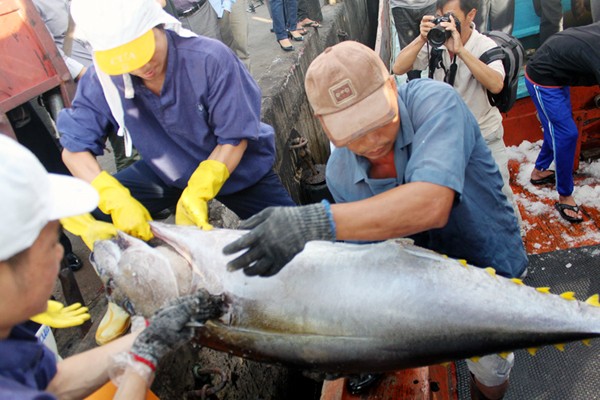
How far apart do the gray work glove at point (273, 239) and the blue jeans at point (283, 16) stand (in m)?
6.66

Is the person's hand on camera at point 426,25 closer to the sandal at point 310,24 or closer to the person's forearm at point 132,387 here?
the person's forearm at point 132,387

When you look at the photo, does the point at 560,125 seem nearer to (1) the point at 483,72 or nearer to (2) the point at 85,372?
(1) the point at 483,72

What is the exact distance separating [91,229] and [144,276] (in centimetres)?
67

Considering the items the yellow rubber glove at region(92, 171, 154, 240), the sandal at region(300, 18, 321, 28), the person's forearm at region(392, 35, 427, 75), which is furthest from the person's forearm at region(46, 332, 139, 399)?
the sandal at region(300, 18, 321, 28)

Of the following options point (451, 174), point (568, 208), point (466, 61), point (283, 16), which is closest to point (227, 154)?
point (451, 174)

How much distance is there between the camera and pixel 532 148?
241 inches

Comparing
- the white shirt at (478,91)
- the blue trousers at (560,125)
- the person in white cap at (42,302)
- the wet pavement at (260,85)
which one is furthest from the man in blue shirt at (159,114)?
Answer: the blue trousers at (560,125)

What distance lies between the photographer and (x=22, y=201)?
1.22 metres

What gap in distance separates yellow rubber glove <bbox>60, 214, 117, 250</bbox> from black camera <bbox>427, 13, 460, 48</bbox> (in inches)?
114

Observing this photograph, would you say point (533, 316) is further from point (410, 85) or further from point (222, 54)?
point (222, 54)

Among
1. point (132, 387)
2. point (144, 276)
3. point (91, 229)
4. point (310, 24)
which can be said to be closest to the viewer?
point (132, 387)

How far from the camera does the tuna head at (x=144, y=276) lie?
2074 millimetres

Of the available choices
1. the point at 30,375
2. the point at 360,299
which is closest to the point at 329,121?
the point at 360,299

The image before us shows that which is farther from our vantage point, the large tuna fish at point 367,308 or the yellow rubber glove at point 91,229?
the yellow rubber glove at point 91,229
